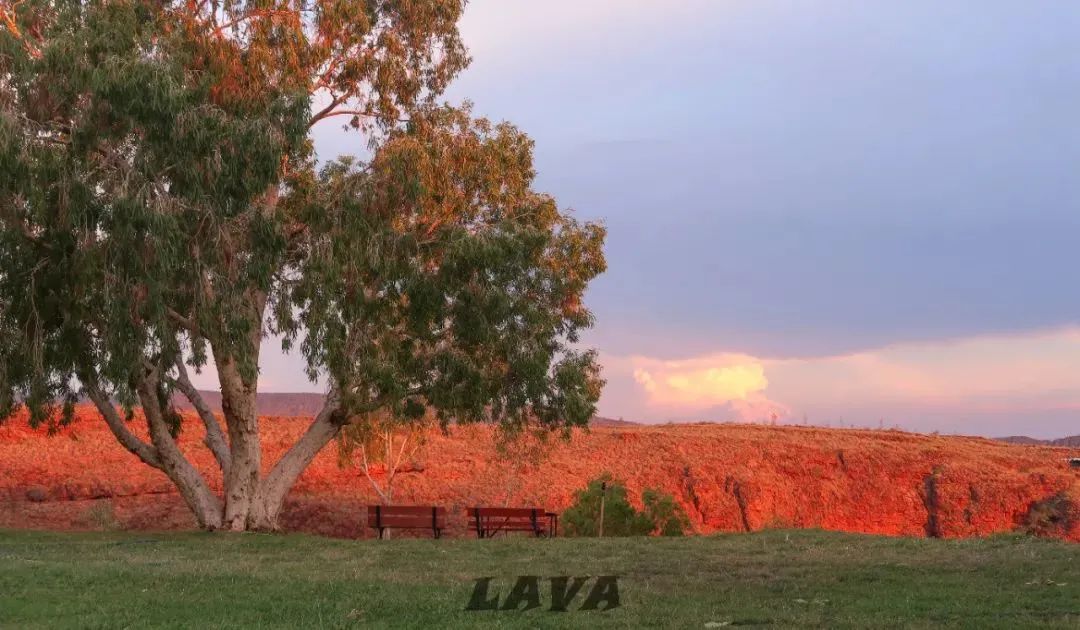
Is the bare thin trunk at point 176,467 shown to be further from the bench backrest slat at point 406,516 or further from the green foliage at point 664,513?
the green foliage at point 664,513

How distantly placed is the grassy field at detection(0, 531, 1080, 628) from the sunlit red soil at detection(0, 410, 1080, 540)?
14.2 metres

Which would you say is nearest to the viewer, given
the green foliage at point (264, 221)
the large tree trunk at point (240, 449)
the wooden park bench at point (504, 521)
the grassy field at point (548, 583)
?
the grassy field at point (548, 583)

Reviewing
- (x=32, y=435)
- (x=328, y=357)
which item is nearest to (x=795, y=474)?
(x=328, y=357)

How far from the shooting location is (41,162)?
15.9 m

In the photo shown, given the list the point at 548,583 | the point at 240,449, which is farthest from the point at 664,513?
the point at 548,583

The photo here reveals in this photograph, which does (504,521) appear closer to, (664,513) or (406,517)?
(406,517)

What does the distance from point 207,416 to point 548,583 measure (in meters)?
Result: 12.3

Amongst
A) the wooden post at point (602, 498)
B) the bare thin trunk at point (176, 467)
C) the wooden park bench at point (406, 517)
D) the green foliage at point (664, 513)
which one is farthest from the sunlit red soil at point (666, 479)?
the bare thin trunk at point (176, 467)

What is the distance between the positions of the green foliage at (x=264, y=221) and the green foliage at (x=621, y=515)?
3260mm

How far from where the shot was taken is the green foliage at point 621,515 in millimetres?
25141

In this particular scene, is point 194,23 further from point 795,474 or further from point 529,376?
point 795,474

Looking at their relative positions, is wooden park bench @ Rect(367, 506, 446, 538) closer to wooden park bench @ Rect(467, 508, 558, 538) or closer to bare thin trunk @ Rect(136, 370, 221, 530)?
wooden park bench @ Rect(467, 508, 558, 538)

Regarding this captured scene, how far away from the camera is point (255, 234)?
58.5ft

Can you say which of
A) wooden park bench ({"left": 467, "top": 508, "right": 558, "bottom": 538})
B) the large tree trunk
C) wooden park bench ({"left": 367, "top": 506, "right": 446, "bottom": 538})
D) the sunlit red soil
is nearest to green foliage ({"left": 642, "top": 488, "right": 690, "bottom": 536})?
wooden park bench ({"left": 467, "top": 508, "right": 558, "bottom": 538})
